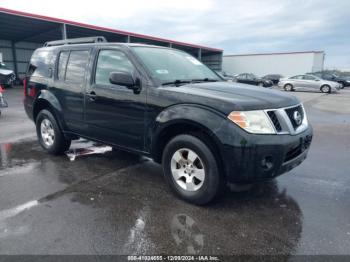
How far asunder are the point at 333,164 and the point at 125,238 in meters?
3.89

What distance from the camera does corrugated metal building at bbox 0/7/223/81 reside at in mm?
21305

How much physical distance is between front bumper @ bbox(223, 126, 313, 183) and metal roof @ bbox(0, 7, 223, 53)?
21312 mm

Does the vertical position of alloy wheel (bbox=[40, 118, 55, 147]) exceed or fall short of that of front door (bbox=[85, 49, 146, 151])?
it falls short

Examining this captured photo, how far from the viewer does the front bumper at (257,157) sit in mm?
2822

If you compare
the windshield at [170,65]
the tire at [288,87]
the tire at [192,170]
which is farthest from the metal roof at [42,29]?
the tire at [192,170]

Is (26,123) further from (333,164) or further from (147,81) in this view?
(333,164)

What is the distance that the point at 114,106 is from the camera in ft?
12.8

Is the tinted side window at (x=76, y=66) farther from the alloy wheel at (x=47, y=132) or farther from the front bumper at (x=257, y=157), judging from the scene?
the front bumper at (x=257, y=157)

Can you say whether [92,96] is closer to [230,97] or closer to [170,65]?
[170,65]

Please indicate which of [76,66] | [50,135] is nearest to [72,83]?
[76,66]

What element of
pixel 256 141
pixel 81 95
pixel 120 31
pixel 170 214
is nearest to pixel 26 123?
pixel 81 95

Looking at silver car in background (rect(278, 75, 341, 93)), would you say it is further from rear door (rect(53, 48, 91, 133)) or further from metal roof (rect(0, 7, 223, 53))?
rear door (rect(53, 48, 91, 133))

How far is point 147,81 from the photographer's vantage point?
3525 mm

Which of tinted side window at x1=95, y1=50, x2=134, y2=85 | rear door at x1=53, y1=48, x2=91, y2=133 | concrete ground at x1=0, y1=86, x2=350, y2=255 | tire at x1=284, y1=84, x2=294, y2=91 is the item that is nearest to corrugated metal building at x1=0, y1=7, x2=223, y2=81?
tire at x1=284, y1=84, x2=294, y2=91
